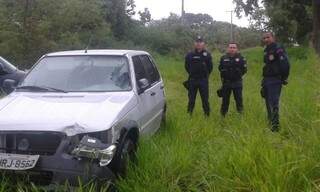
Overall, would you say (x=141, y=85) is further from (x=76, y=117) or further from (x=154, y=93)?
(x=76, y=117)

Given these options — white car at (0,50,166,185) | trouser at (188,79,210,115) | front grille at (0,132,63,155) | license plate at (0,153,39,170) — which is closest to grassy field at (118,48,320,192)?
white car at (0,50,166,185)

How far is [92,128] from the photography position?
5.24 metres

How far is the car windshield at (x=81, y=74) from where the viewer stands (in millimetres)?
6707

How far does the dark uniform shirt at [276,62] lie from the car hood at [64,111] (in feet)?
11.3

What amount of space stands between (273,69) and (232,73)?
155cm

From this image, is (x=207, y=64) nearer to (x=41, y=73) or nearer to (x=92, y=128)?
(x=41, y=73)

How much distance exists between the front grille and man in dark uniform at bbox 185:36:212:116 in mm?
5826

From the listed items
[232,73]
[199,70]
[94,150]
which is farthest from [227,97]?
[94,150]

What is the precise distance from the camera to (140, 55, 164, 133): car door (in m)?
7.64

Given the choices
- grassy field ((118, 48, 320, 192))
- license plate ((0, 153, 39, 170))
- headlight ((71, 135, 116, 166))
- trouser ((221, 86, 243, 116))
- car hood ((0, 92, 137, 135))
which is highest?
car hood ((0, 92, 137, 135))

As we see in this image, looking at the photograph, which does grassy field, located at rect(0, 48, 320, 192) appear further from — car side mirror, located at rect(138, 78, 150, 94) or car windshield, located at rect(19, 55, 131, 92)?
car windshield, located at rect(19, 55, 131, 92)

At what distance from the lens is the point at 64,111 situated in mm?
5617

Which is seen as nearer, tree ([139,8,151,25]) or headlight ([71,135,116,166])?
headlight ([71,135,116,166])

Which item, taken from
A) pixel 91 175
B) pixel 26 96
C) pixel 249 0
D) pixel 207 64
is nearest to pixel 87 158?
pixel 91 175
